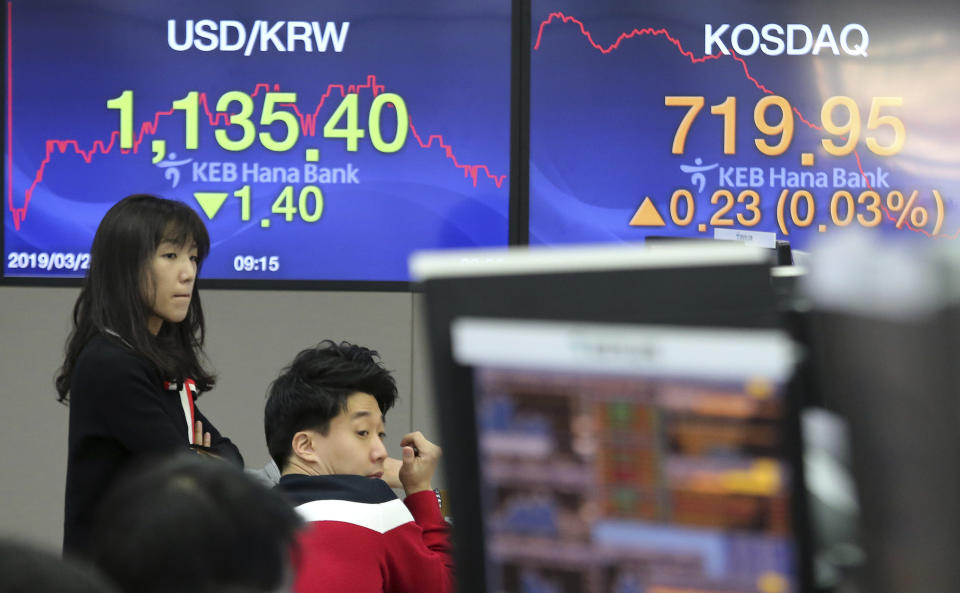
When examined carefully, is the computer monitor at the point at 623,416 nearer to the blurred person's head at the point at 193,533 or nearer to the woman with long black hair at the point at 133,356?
the blurred person's head at the point at 193,533

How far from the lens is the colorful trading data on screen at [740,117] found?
3.54 metres

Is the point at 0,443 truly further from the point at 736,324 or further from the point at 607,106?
the point at 736,324

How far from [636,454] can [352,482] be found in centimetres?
102

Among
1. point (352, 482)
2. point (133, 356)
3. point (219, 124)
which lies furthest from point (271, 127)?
point (352, 482)

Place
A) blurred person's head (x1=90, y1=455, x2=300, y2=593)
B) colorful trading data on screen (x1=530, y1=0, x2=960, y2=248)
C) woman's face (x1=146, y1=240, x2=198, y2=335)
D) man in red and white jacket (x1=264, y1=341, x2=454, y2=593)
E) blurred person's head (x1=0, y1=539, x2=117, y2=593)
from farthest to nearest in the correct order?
colorful trading data on screen (x1=530, y1=0, x2=960, y2=248)
woman's face (x1=146, y1=240, x2=198, y2=335)
man in red and white jacket (x1=264, y1=341, x2=454, y2=593)
blurred person's head (x1=90, y1=455, x2=300, y2=593)
blurred person's head (x1=0, y1=539, x2=117, y2=593)

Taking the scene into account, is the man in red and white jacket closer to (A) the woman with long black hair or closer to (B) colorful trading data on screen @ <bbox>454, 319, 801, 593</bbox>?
(A) the woman with long black hair

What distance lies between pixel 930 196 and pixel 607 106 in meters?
1.01

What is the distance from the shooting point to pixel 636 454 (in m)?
0.64

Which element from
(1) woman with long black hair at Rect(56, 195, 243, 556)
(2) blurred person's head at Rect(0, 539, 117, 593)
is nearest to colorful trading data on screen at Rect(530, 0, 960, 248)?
(1) woman with long black hair at Rect(56, 195, 243, 556)

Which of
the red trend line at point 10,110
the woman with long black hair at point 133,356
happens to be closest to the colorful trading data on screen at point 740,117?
the red trend line at point 10,110

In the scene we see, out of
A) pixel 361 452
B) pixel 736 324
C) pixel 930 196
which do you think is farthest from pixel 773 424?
pixel 930 196

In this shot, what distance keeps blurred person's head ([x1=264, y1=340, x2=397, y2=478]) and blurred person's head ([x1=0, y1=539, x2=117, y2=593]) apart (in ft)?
4.36

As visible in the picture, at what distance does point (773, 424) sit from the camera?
2.05 ft

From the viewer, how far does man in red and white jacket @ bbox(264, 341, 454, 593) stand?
5.11ft
